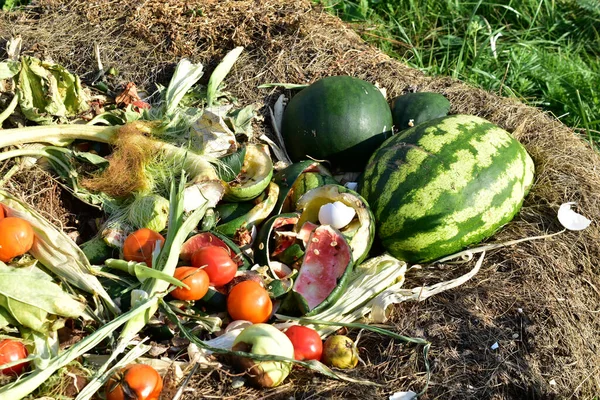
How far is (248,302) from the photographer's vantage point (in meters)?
3.35

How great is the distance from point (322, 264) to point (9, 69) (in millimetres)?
2167

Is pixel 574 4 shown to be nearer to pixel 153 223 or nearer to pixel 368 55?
pixel 368 55

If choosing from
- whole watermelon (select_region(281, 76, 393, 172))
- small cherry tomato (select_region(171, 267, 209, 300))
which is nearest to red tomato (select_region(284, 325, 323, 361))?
small cherry tomato (select_region(171, 267, 209, 300))

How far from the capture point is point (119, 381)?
2947 millimetres

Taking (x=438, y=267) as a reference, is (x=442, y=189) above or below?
above

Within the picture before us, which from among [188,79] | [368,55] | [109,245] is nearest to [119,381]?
[109,245]

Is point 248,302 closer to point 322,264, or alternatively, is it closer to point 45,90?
point 322,264

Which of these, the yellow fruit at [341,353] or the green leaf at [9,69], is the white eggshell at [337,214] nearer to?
the yellow fruit at [341,353]

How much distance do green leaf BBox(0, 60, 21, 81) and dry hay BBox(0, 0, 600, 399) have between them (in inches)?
24.4

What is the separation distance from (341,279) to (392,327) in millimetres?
359

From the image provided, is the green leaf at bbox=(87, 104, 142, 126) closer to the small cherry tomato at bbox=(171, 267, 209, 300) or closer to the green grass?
the small cherry tomato at bbox=(171, 267, 209, 300)

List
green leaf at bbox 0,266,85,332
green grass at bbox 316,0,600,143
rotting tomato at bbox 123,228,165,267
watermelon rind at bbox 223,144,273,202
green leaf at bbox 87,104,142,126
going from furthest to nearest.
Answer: green grass at bbox 316,0,600,143, green leaf at bbox 87,104,142,126, watermelon rind at bbox 223,144,273,202, rotting tomato at bbox 123,228,165,267, green leaf at bbox 0,266,85,332

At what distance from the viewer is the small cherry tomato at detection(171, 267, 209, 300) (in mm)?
3254

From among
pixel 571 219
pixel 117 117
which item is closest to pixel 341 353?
pixel 571 219
